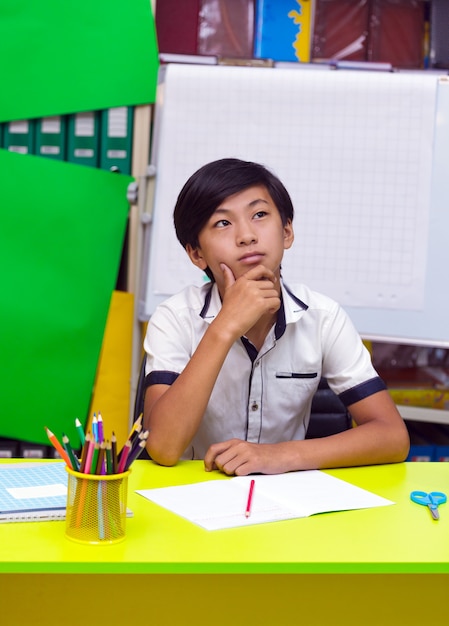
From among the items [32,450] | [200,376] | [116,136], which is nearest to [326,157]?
[116,136]

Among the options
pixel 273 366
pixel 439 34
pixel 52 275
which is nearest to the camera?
pixel 273 366

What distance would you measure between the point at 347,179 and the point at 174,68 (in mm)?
580

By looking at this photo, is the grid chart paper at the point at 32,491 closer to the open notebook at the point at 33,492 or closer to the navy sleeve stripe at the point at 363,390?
the open notebook at the point at 33,492

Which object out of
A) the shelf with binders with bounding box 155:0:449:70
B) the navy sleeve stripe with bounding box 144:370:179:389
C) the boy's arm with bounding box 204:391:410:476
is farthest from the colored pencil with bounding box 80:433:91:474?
the shelf with binders with bounding box 155:0:449:70

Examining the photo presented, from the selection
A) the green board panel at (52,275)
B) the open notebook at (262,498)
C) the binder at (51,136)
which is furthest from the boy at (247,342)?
the binder at (51,136)

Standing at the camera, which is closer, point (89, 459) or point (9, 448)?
point (89, 459)

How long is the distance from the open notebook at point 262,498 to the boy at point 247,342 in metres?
0.19

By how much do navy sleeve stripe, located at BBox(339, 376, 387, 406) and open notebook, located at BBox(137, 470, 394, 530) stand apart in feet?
1.03

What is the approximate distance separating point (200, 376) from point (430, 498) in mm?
421

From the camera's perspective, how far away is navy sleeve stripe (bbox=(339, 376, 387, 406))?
1.50m

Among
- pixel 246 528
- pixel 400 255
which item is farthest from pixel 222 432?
pixel 400 255

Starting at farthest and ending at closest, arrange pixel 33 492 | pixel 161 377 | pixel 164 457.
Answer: pixel 161 377 < pixel 164 457 < pixel 33 492

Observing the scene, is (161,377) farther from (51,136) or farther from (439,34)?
(439,34)

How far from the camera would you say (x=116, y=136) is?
8.49ft
